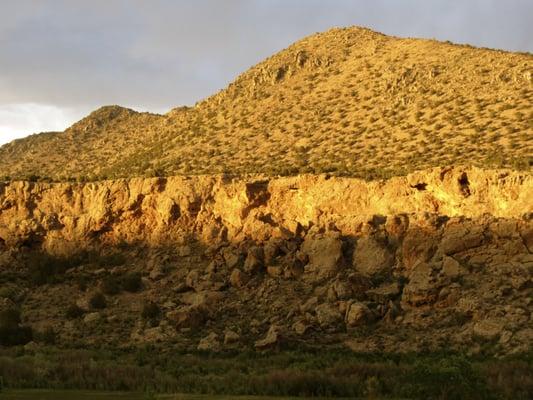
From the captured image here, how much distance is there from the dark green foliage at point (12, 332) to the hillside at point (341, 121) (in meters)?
11.6

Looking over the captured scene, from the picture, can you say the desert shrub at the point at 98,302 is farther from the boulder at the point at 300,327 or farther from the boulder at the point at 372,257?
the boulder at the point at 372,257

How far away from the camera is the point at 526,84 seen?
44.1 meters

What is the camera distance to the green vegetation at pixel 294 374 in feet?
62.0

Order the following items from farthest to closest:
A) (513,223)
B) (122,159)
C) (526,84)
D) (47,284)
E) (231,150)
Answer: (122,159) → (231,150) → (526,84) → (47,284) → (513,223)

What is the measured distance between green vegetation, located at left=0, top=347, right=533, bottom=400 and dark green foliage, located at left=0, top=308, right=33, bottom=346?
6.51 m

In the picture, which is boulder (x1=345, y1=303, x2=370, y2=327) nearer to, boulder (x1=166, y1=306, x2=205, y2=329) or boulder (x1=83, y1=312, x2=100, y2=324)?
boulder (x1=166, y1=306, x2=205, y2=329)

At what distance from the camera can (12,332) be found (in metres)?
33.8

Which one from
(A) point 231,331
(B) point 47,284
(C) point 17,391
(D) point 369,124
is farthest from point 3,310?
(D) point 369,124

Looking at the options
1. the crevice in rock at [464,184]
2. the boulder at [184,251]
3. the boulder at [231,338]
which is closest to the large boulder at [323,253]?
the boulder at [231,338]

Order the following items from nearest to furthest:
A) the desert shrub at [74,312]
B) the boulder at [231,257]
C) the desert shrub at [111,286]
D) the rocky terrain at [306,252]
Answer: the rocky terrain at [306,252] < the boulder at [231,257] < the desert shrub at [74,312] < the desert shrub at [111,286]

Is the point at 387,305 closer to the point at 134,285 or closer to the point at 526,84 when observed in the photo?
the point at 134,285

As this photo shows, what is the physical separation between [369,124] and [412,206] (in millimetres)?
14317

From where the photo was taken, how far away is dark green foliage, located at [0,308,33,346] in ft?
109

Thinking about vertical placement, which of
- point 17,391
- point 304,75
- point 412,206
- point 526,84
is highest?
Answer: point 304,75
